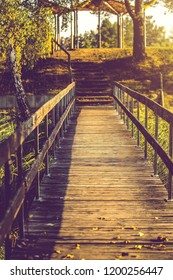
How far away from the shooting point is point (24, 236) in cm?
546

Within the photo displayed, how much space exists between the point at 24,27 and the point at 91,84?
749 cm

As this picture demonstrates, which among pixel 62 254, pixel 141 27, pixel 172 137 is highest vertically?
pixel 141 27

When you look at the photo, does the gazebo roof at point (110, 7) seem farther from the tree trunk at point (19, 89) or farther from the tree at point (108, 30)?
the tree at point (108, 30)

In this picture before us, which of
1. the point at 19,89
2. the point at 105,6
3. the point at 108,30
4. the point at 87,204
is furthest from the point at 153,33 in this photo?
the point at 87,204

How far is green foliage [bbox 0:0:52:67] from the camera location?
18.5 m

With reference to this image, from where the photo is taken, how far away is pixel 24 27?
19016 millimetres

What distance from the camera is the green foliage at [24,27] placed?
1853 cm

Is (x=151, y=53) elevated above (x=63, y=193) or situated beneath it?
elevated above

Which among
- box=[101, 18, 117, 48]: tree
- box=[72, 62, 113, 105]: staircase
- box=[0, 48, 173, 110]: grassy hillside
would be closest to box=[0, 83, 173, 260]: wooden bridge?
box=[72, 62, 113, 105]: staircase

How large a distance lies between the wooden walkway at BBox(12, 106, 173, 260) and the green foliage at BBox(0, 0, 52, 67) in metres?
9.26

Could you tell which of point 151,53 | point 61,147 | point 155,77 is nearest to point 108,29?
point 151,53

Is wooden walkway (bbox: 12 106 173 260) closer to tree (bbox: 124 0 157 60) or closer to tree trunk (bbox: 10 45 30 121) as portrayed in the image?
tree trunk (bbox: 10 45 30 121)
